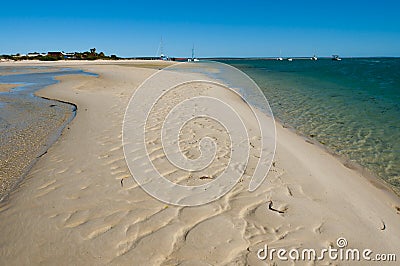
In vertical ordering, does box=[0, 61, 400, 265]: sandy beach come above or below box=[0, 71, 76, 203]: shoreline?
A: above

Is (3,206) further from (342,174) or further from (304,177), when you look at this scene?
(342,174)

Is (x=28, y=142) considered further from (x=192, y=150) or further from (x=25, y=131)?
(x=192, y=150)

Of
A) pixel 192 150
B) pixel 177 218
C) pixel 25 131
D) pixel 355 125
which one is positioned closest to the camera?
pixel 177 218

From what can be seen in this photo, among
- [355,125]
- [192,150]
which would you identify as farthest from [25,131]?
[355,125]

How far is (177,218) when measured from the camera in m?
3.56

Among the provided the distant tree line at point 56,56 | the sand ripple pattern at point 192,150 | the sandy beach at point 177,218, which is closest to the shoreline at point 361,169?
the sandy beach at point 177,218

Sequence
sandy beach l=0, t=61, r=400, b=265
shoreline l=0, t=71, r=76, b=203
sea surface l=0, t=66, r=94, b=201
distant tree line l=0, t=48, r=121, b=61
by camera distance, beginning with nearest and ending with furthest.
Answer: sandy beach l=0, t=61, r=400, b=265 < shoreline l=0, t=71, r=76, b=203 < sea surface l=0, t=66, r=94, b=201 < distant tree line l=0, t=48, r=121, b=61

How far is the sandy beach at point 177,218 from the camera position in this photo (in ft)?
9.64

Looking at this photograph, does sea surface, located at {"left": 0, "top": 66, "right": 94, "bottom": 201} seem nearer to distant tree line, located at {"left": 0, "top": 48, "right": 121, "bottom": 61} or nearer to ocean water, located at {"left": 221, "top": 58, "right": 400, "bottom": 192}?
ocean water, located at {"left": 221, "top": 58, "right": 400, "bottom": 192}

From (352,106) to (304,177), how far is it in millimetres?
10703

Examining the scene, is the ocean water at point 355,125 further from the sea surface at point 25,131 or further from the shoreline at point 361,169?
the sea surface at point 25,131

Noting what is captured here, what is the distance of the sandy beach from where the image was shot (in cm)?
294

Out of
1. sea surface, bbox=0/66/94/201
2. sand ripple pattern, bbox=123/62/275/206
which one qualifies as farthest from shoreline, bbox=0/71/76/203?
sand ripple pattern, bbox=123/62/275/206

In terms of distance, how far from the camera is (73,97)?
13.8 meters
